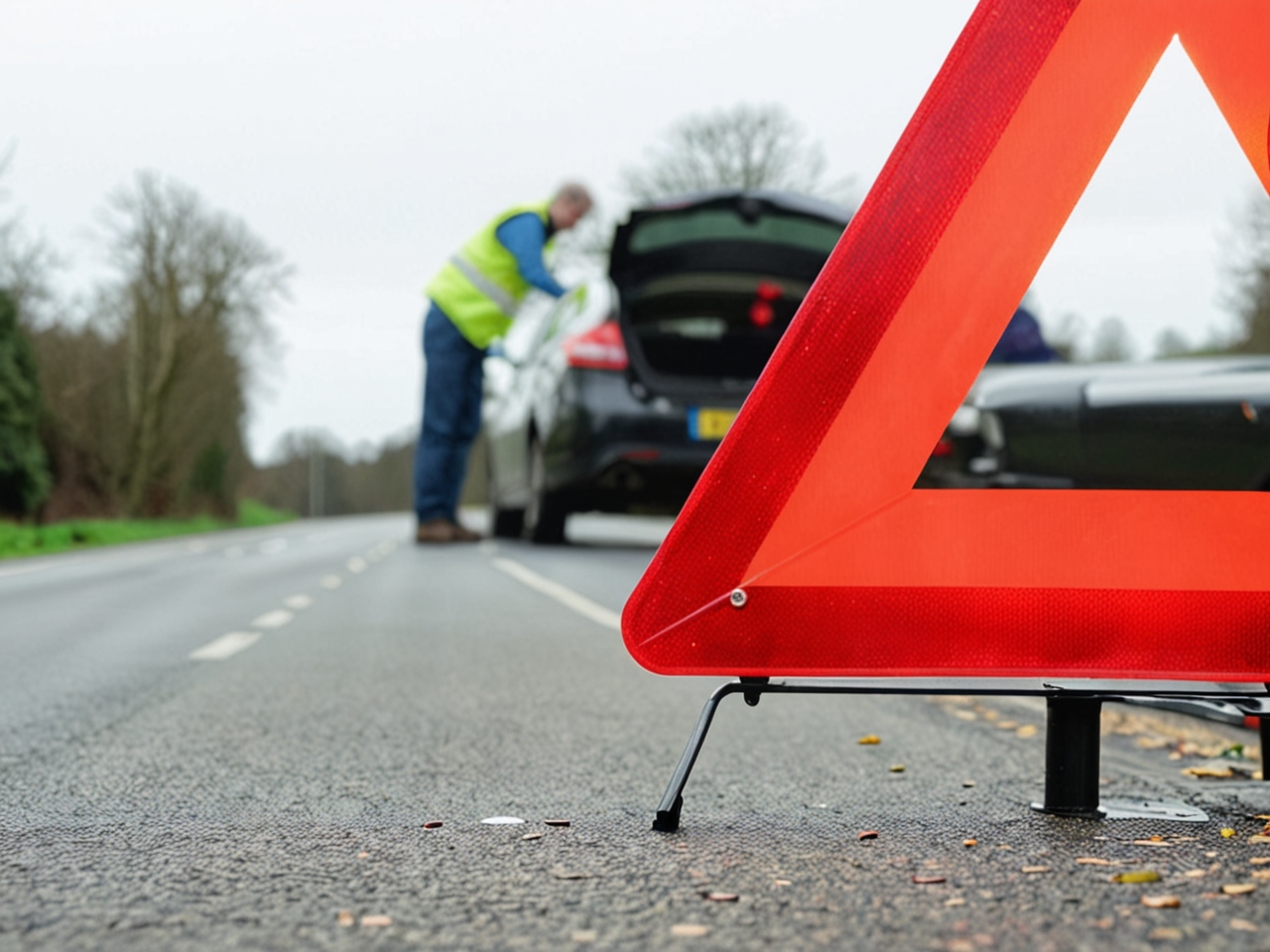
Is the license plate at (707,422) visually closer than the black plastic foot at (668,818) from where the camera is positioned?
No

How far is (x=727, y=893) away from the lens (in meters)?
2.19

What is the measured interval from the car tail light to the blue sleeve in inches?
29.7

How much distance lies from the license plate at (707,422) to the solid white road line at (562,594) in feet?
4.11

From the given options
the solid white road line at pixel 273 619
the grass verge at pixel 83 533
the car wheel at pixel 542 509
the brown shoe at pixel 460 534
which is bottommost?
the grass verge at pixel 83 533

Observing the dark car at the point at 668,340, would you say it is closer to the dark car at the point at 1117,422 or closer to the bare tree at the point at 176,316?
the dark car at the point at 1117,422

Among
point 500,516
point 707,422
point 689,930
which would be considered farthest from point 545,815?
point 500,516

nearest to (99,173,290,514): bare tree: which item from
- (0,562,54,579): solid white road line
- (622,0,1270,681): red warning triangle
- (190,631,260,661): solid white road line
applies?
(0,562,54,579): solid white road line

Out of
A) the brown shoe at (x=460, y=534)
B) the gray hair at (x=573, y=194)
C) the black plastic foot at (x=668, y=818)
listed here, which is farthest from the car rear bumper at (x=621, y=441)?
the black plastic foot at (x=668, y=818)

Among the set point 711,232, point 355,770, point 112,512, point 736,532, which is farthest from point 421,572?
point 112,512

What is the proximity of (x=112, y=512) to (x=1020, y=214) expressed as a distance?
37923mm

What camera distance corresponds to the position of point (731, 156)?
100 feet

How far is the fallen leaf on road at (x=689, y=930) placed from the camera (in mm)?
1975

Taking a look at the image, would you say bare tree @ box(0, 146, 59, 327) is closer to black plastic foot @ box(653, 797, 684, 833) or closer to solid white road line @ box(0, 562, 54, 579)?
solid white road line @ box(0, 562, 54, 579)

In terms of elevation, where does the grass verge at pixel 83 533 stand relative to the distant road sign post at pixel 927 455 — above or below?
below
